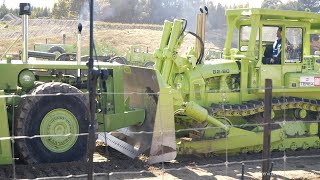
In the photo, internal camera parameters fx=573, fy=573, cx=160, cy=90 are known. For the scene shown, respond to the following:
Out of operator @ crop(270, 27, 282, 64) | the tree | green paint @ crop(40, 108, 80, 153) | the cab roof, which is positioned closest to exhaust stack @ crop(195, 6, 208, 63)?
the cab roof

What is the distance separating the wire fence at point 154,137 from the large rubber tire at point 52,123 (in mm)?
15

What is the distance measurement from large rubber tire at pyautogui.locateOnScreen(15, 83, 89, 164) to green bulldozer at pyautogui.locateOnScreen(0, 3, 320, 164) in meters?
0.02

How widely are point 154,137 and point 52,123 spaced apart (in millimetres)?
1765

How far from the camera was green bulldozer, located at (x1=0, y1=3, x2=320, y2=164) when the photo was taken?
904cm

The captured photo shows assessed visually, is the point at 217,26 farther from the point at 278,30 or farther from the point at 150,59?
the point at 278,30

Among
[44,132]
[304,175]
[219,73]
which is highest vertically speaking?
[219,73]

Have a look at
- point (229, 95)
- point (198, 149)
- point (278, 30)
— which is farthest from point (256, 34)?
point (198, 149)

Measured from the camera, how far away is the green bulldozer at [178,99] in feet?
29.7

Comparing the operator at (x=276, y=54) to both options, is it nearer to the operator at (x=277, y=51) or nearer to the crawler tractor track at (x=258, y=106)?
the operator at (x=277, y=51)

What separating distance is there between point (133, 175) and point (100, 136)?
1.89 meters

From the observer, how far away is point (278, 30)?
481 inches

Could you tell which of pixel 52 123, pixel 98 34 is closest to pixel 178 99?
pixel 52 123

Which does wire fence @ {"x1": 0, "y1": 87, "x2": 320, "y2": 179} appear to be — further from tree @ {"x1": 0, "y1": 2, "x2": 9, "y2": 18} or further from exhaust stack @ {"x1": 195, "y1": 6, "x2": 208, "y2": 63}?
tree @ {"x1": 0, "y1": 2, "x2": 9, "y2": 18}

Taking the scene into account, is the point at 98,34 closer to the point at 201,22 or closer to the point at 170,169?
the point at 201,22
